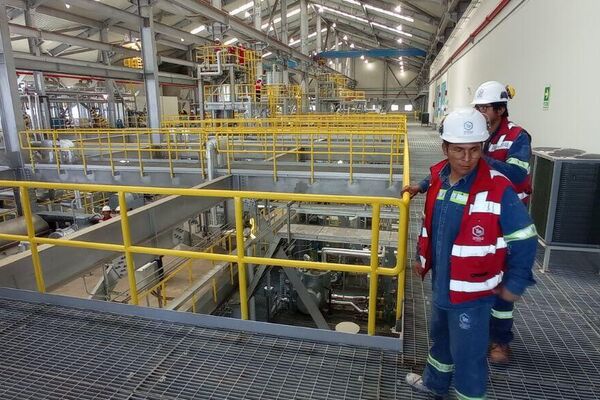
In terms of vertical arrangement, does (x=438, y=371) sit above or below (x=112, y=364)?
above

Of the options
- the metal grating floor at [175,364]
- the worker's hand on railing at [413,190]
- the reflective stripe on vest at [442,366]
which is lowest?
the metal grating floor at [175,364]

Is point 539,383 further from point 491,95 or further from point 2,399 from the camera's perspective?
point 2,399

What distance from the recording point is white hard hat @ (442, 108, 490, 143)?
2045 millimetres

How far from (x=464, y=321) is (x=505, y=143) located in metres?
1.63

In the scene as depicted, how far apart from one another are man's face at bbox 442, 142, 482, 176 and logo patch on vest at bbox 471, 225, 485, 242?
0.30 metres

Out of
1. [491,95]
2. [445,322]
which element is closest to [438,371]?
[445,322]

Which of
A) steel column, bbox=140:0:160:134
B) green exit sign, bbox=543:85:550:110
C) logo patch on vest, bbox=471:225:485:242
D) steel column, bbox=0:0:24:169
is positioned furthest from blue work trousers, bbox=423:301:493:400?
steel column, bbox=140:0:160:134

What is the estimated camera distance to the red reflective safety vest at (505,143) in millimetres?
3033

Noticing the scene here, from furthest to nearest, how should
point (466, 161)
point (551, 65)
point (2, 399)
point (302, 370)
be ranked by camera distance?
point (551, 65) → point (302, 370) → point (2, 399) → point (466, 161)

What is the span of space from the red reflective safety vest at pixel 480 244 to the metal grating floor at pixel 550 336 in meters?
1.04

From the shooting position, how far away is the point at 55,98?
22.6 metres

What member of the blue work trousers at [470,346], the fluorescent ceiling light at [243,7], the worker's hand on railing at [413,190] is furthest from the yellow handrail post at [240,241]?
the fluorescent ceiling light at [243,7]

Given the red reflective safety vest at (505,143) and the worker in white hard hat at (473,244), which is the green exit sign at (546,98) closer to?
the red reflective safety vest at (505,143)

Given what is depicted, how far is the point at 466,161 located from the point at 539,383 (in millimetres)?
1829
